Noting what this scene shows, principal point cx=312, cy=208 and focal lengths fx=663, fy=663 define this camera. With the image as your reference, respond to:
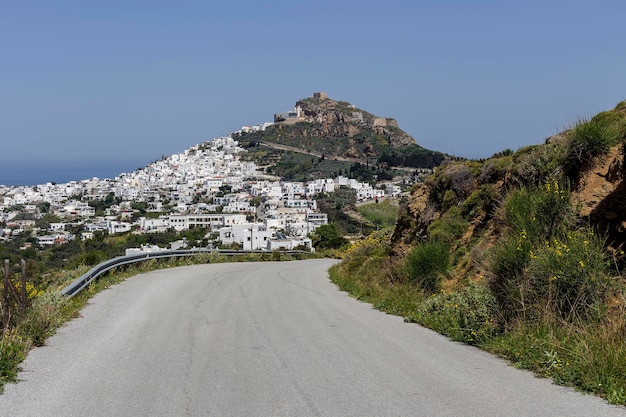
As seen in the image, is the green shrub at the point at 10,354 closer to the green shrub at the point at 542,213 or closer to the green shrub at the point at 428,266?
the green shrub at the point at 542,213

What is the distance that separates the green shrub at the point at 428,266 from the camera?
14.1 meters

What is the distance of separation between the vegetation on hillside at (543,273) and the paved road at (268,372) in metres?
0.40

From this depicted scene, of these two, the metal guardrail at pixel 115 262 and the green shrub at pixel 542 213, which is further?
the metal guardrail at pixel 115 262

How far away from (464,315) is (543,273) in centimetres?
175

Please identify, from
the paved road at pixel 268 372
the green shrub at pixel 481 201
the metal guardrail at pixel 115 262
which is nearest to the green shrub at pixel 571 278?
the paved road at pixel 268 372

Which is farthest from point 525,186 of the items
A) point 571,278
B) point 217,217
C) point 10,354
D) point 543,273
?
point 217,217

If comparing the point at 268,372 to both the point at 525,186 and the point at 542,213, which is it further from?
the point at 525,186

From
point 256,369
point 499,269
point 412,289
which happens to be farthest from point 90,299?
point 499,269

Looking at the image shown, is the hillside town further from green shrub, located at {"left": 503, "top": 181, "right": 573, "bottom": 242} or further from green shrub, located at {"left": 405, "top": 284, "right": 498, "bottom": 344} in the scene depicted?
green shrub, located at {"left": 503, "top": 181, "right": 573, "bottom": 242}

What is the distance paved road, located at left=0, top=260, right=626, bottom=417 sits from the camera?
6211 mm

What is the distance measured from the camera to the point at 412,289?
14.0 m

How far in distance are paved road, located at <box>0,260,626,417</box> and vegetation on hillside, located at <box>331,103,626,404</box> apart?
0.40 m

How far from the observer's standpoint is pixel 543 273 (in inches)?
343

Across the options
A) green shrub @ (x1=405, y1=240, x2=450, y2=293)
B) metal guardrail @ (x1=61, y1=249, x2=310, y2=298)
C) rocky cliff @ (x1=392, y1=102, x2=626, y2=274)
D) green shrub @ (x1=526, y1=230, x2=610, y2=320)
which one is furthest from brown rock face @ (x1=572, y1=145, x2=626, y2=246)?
metal guardrail @ (x1=61, y1=249, x2=310, y2=298)
